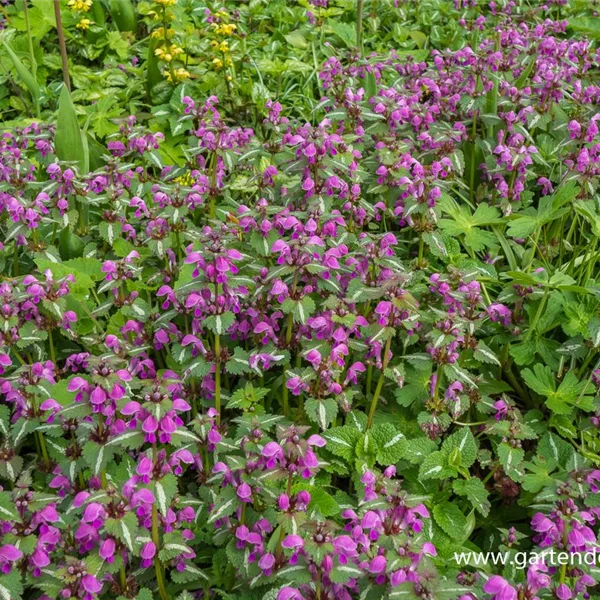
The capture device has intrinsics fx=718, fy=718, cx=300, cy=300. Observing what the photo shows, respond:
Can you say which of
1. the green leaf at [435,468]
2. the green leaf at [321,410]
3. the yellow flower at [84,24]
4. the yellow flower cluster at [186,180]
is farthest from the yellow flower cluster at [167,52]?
the green leaf at [435,468]

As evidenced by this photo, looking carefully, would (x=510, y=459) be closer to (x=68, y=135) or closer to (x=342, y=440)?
(x=342, y=440)

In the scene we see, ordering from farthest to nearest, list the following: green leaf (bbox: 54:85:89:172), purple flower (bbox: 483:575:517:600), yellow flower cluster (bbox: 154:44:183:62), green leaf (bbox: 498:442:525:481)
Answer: yellow flower cluster (bbox: 154:44:183:62) → green leaf (bbox: 54:85:89:172) → green leaf (bbox: 498:442:525:481) → purple flower (bbox: 483:575:517:600)

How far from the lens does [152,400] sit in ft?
6.42

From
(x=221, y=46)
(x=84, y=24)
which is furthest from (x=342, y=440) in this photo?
(x=84, y=24)

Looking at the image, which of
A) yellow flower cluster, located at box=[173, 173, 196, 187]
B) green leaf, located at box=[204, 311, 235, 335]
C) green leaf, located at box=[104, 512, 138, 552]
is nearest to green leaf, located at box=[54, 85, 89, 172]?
yellow flower cluster, located at box=[173, 173, 196, 187]

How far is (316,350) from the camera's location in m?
2.55

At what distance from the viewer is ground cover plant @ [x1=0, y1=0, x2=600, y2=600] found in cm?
204

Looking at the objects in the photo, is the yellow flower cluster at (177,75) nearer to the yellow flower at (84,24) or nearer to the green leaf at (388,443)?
the yellow flower at (84,24)

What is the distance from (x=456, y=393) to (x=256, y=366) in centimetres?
76

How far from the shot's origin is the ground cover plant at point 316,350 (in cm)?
204

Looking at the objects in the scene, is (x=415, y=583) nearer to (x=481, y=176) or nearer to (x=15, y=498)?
(x=15, y=498)

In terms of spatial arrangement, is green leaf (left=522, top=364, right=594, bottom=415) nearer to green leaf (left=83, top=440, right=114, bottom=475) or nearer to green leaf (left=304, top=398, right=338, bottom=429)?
green leaf (left=304, top=398, right=338, bottom=429)

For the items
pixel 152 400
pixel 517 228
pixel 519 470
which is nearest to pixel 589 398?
pixel 519 470

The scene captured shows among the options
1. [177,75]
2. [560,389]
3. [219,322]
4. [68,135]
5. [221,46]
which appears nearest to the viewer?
[219,322]
